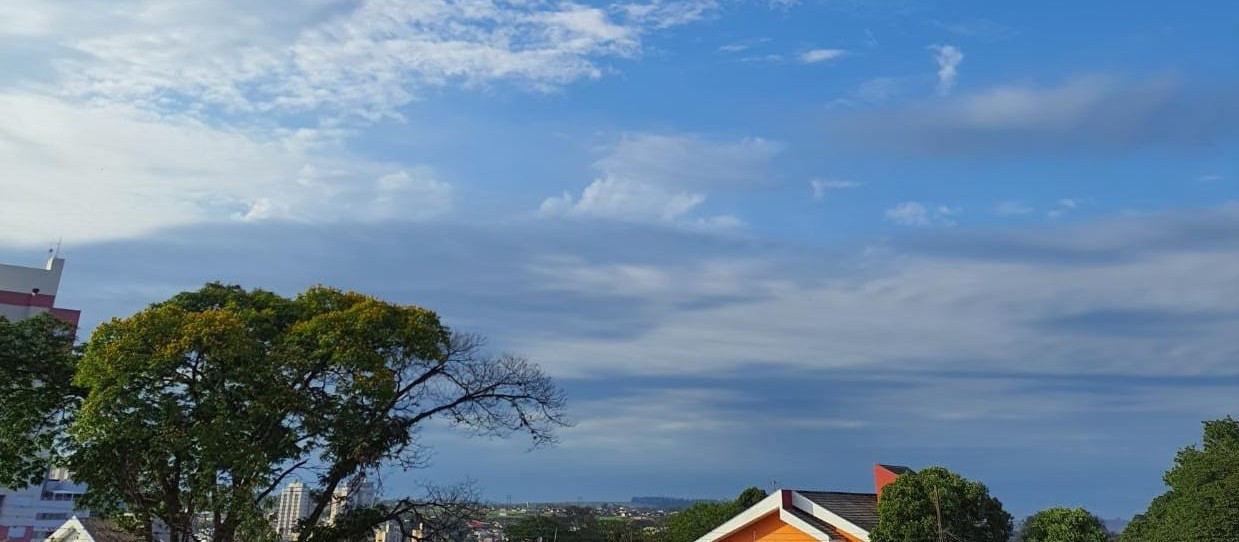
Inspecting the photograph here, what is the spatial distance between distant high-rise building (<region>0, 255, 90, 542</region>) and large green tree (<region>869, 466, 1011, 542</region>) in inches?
2530

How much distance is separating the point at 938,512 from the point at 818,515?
138 inches

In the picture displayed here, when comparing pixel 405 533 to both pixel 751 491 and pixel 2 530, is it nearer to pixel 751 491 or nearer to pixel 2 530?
pixel 751 491

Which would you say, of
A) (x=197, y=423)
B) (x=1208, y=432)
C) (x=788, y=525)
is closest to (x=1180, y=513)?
(x=1208, y=432)

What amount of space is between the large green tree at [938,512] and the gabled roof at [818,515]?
47.4 inches

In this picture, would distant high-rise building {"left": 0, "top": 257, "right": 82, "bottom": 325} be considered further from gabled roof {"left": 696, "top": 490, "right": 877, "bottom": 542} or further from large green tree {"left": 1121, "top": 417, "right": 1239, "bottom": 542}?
large green tree {"left": 1121, "top": 417, "right": 1239, "bottom": 542}

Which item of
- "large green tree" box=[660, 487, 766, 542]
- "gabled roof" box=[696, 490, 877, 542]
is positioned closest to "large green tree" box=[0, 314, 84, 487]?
"gabled roof" box=[696, 490, 877, 542]

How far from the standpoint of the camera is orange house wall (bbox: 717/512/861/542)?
21.7 meters

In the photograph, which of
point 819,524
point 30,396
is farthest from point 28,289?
point 819,524

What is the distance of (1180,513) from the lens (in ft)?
89.9

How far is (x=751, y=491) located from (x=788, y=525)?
28.0 meters

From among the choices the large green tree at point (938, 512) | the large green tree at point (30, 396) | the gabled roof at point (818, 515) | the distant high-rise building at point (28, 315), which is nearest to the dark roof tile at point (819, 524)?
the gabled roof at point (818, 515)

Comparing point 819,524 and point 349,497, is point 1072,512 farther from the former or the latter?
point 349,497

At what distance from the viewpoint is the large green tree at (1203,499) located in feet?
84.3

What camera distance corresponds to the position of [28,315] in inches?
2603
